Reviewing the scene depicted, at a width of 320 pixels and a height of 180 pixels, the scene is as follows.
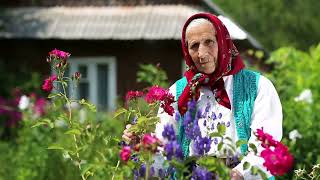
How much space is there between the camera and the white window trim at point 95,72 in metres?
15.5

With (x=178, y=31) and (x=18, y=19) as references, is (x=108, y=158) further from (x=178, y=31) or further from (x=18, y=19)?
(x=18, y=19)

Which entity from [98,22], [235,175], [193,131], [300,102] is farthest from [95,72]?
[193,131]

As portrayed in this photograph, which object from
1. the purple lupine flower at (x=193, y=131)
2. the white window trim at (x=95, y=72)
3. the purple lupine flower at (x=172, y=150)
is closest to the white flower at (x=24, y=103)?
the purple lupine flower at (x=193, y=131)

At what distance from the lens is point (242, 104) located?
11.5 feet

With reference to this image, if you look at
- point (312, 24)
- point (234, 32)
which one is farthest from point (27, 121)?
point (312, 24)

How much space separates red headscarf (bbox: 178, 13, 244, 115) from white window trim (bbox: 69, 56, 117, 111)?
11630mm

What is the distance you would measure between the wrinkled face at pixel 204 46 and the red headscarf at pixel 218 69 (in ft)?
0.06

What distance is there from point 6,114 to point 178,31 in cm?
310

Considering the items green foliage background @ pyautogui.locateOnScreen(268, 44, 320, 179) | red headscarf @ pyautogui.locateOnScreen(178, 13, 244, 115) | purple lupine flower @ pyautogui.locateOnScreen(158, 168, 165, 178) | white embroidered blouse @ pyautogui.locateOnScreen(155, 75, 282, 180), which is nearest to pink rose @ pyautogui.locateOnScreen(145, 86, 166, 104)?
white embroidered blouse @ pyautogui.locateOnScreen(155, 75, 282, 180)

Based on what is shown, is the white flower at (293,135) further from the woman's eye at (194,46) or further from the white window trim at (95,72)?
the white window trim at (95,72)

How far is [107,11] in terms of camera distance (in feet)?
51.0

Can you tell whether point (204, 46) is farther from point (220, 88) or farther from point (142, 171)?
point (142, 171)

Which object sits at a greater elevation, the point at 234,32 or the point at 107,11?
the point at 107,11

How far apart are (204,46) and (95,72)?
1243 cm
